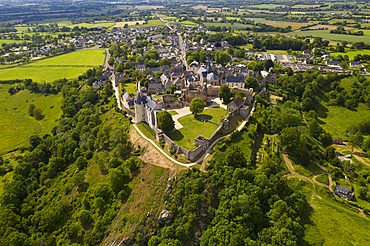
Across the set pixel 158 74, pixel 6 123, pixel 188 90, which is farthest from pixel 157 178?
pixel 6 123

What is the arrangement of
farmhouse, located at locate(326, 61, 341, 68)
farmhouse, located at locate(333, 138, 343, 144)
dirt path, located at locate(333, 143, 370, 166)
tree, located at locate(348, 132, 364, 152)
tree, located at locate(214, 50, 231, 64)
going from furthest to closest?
farmhouse, located at locate(326, 61, 341, 68) → tree, located at locate(214, 50, 231, 64) → farmhouse, located at locate(333, 138, 343, 144) → tree, located at locate(348, 132, 364, 152) → dirt path, located at locate(333, 143, 370, 166)

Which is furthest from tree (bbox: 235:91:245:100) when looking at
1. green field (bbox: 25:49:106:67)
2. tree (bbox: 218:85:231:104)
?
green field (bbox: 25:49:106:67)

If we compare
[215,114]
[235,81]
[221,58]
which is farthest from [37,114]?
[221,58]

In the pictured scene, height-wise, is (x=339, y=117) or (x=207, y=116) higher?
(x=207, y=116)

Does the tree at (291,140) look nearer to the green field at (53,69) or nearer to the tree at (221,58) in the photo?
the tree at (221,58)

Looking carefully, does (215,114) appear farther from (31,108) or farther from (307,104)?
(31,108)

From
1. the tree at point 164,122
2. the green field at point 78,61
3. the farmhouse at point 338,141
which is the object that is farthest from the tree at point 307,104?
the green field at point 78,61

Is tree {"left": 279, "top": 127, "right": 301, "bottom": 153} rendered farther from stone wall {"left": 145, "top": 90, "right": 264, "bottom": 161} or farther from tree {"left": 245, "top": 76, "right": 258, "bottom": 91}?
tree {"left": 245, "top": 76, "right": 258, "bottom": 91}

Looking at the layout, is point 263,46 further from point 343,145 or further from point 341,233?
point 341,233
